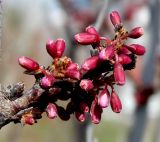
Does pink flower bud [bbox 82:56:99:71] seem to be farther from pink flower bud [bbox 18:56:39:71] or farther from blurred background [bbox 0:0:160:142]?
blurred background [bbox 0:0:160:142]

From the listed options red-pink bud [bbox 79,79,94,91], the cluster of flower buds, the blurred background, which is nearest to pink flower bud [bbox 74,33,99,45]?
the cluster of flower buds

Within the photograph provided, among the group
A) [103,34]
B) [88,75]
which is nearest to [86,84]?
[88,75]

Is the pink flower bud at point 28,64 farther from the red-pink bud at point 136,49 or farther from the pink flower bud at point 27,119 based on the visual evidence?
the red-pink bud at point 136,49

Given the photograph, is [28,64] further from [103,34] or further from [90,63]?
[103,34]

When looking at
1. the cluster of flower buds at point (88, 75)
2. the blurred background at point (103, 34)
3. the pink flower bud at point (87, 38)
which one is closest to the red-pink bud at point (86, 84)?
the cluster of flower buds at point (88, 75)

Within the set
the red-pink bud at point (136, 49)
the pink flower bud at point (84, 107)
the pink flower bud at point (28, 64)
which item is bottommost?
the pink flower bud at point (84, 107)

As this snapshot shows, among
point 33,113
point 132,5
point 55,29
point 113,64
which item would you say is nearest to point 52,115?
point 33,113

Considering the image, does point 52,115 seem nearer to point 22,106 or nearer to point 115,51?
point 22,106
